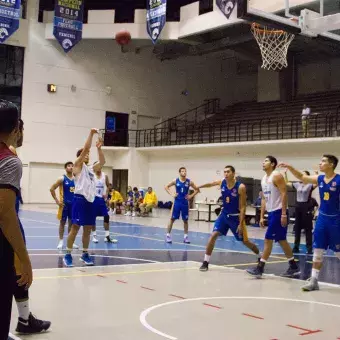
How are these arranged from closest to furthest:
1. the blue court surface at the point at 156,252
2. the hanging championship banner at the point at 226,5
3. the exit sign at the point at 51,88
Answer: the blue court surface at the point at 156,252 < the hanging championship banner at the point at 226,5 < the exit sign at the point at 51,88

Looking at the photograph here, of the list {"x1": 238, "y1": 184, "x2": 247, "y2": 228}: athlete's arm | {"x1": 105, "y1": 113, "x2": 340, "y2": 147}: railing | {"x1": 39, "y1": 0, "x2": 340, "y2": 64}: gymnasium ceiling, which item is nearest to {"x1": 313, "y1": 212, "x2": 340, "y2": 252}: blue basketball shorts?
{"x1": 238, "y1": 184, "x2": 247, "y2": 228}: athlete's arm

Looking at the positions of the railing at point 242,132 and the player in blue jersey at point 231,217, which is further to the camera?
the railing at point 242,132

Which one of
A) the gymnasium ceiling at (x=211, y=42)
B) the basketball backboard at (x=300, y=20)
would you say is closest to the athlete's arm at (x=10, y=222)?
the basketball backboard at (x=300, y=20)

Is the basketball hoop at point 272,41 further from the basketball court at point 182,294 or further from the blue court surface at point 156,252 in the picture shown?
the blue court surface at point 156,252

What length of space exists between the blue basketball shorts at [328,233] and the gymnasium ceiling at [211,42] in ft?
61.3

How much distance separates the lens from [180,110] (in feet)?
108

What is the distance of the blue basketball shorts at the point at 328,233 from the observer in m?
6.92

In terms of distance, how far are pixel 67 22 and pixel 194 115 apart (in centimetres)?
1300

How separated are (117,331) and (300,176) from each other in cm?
379

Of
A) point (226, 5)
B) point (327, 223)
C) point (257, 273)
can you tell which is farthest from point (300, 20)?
point (226, 5)

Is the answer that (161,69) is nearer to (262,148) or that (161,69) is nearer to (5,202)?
(262,148)

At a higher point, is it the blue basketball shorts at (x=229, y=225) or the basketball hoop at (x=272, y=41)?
the basketball hoop at (x=272, y=41)

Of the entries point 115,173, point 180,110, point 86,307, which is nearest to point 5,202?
point 86,307

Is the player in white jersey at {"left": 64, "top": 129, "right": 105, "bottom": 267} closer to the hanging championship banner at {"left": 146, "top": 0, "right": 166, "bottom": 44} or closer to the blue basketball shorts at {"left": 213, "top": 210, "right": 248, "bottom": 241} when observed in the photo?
the blue basketball shorts at {"left": 213, "top": 210, "right": 248, "bottom": 241}
